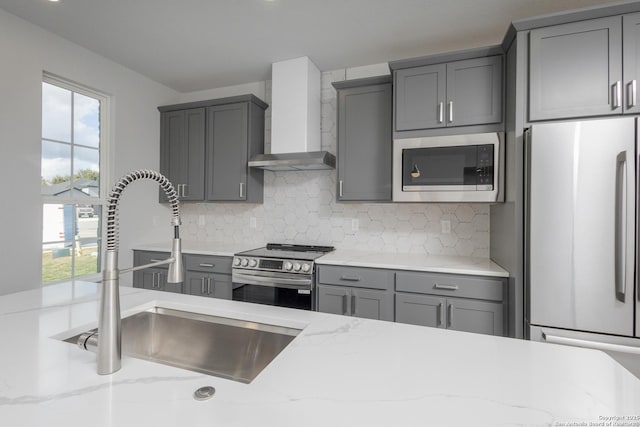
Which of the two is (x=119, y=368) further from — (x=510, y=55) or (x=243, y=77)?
(x=243, y=77)

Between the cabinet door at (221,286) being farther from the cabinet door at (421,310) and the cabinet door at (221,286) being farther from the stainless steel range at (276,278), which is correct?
the cabinet door at (421,310)

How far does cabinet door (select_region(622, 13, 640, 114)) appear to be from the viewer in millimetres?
1741

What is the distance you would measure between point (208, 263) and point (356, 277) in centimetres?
140

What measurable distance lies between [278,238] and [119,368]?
8.45ft

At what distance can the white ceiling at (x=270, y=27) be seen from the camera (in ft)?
7.09

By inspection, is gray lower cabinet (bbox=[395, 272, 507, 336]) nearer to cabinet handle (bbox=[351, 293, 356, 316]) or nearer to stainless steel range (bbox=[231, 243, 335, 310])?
cabinet handle (bbox=[351, 293, 356, 316])

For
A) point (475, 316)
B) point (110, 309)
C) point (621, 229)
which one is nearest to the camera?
point (110, 309)

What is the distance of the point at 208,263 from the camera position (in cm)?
292

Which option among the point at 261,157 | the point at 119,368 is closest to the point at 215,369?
the point at 119,368

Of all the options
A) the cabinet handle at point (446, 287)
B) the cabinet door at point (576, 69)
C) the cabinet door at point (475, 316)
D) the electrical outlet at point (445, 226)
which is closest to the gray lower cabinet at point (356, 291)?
the cabinet handle at point (446, 287)

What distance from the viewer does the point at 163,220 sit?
144 inches

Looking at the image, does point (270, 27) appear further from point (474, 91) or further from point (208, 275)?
point (208, 275)

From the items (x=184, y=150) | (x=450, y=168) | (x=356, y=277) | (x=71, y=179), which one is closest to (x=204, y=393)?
(x=356, y=277)

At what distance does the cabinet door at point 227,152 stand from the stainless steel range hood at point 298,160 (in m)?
0.21
